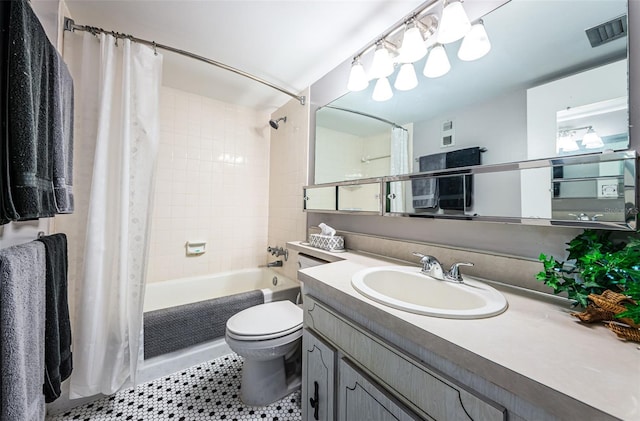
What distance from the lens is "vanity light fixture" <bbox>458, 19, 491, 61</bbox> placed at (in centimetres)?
97

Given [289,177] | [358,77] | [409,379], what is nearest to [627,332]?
[409,379]

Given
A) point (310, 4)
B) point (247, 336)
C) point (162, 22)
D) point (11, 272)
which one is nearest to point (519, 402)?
point (247, 336)

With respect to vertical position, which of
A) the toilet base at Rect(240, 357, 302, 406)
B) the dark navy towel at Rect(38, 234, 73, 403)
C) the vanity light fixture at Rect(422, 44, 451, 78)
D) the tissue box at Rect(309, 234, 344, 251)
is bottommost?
the toilet base at Rect(240, 357, 302, 406)

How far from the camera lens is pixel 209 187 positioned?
235cm

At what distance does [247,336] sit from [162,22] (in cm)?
185

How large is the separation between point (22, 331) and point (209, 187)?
1821mm

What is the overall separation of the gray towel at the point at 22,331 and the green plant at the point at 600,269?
1425 mm

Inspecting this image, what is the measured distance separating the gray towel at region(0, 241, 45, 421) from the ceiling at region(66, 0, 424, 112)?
132 centimetres

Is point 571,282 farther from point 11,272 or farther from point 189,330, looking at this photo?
point 189,330

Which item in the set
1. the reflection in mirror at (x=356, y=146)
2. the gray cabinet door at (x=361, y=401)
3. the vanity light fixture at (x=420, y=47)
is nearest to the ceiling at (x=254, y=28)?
the vanity light fixture at (x=420, y=47)

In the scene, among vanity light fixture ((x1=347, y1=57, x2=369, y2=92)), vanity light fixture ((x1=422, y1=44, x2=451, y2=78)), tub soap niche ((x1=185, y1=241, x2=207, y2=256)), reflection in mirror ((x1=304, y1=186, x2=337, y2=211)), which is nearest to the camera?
vanity light fixture ((x1=422, y1=44, x2=451, y2=78))

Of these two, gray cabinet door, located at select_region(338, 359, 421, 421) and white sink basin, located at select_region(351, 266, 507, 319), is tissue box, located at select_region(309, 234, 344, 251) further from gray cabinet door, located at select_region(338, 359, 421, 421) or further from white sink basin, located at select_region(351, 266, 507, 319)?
gray cabinet door, located at select_region(338, 359, 421, 421)

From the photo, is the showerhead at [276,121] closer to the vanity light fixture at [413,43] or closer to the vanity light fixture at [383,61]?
the vanity light fixture at [383,61]

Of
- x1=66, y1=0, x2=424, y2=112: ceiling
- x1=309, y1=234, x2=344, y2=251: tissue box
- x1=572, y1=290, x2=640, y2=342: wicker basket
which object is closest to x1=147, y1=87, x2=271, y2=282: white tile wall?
x1=66, y1=0, x2=424, y2=112: ceiling
